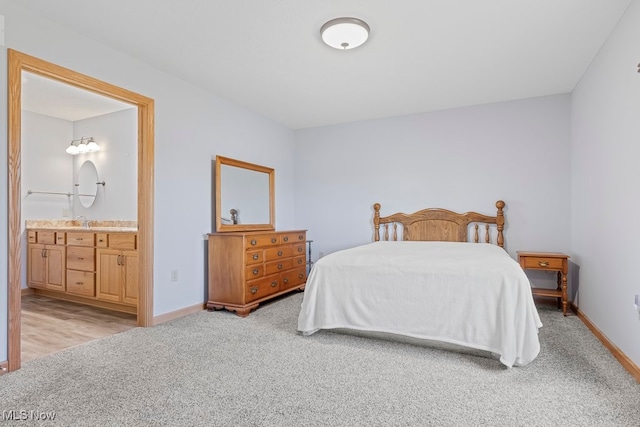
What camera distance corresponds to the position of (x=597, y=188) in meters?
2.85

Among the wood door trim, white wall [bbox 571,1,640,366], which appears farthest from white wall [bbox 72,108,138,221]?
white wall [bbox 571,1,640,366]

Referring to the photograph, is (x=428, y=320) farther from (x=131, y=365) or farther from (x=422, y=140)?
(x=422, y=140)

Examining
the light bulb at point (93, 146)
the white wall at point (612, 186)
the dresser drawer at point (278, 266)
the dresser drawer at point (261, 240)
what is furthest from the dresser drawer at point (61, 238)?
the white wall at point (612, 186)

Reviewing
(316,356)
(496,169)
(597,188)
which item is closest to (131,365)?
(316,356)

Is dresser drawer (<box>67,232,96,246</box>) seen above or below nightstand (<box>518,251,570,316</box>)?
above

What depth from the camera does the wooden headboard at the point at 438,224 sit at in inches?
163

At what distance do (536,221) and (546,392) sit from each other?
2.63 metres

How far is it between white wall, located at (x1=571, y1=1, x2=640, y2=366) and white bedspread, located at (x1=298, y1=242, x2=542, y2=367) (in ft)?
2.09

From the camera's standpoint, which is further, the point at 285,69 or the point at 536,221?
the point at 536,221

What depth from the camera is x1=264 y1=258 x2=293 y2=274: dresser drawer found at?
3852 millimetres

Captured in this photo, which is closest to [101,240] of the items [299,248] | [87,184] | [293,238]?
[87,184]

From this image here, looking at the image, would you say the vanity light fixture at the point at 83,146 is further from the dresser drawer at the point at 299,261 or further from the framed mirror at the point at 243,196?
the dresser drawer at the point at 299,261

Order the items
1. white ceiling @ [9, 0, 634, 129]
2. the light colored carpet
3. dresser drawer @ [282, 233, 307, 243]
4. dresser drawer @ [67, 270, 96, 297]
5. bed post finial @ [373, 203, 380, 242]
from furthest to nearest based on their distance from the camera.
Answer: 1. bed post finial @ [373, 203, 380, 242]
2. dresser drawer @ [282, 233, 307, 243]
3. dresser drawer @ [67, 270, 96, 297]
4. white ceiling @ [9, 0, 634, 129]
5. the light colored carpet

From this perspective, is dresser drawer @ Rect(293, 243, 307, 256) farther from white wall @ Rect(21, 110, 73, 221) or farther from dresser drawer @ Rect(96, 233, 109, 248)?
white wall @ Rect(21, 110, 73, 221)
